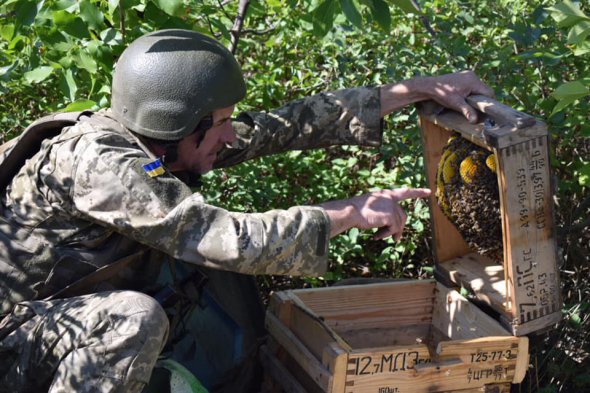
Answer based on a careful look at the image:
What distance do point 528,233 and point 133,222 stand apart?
1.45 metres

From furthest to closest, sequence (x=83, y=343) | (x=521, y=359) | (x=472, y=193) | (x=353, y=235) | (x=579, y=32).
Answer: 1. (x=353, y=235)
2. (x=472, y=193)
3. (x=521, y=359)
4. (x=83, y=343)
5. (x=579, y=32)

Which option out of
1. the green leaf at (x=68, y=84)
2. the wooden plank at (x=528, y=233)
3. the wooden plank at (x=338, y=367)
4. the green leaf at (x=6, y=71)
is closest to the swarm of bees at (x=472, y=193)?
the wooden plank at (x=528, y=233)

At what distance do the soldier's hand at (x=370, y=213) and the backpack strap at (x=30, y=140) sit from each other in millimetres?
1070

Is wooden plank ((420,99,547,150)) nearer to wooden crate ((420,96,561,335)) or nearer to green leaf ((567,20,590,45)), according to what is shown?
wooden crate ((420,96,561,335))

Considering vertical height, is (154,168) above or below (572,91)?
below

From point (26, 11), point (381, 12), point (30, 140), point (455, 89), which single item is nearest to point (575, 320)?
point (455, 89)

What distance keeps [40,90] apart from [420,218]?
2.40 metres

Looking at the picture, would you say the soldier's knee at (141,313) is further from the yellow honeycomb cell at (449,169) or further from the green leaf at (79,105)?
the yellow honeycomb cell at (449,169)

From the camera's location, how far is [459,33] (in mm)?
4664

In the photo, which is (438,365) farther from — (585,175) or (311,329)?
(585,175)

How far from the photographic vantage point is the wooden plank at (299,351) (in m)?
3.09

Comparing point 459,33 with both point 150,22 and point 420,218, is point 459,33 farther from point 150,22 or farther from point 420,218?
point 150,22

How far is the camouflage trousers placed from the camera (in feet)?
9.45

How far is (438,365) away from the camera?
3141 millimetres
